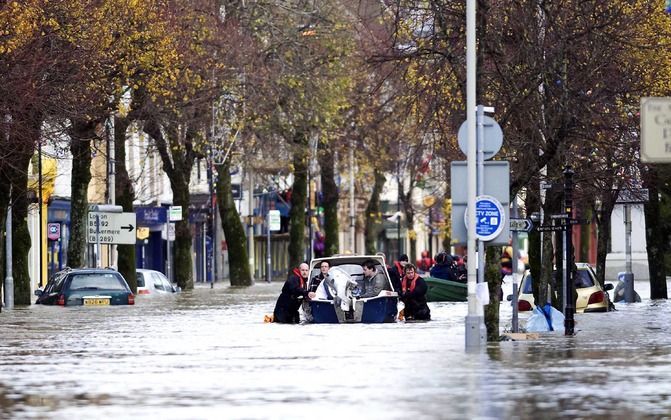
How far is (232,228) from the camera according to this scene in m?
71.0

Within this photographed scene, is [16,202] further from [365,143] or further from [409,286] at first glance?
[365,143]

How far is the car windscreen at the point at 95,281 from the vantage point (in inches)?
1943

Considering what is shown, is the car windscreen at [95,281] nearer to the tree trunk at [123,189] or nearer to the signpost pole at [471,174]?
the tree trunk at [123,189]

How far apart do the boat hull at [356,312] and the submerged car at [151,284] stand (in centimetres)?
2492

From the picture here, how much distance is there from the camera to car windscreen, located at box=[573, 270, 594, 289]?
46.2m

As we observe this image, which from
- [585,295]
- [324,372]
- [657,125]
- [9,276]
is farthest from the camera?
[9,276]

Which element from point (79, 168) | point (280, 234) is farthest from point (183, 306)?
point (280, 234)

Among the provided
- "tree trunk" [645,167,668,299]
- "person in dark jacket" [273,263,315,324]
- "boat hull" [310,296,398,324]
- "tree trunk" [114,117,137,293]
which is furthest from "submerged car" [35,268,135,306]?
"tree trunk" [645,167,668,299]

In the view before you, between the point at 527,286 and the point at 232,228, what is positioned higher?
the point at 232,228

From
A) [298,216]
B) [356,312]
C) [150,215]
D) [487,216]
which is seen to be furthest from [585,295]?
[150,215]

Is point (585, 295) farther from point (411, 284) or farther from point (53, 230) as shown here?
point (53, 230)

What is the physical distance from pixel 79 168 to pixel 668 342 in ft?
84.2

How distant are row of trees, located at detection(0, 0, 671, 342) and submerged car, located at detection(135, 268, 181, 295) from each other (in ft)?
7.73

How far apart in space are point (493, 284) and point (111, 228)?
91.4 ft
